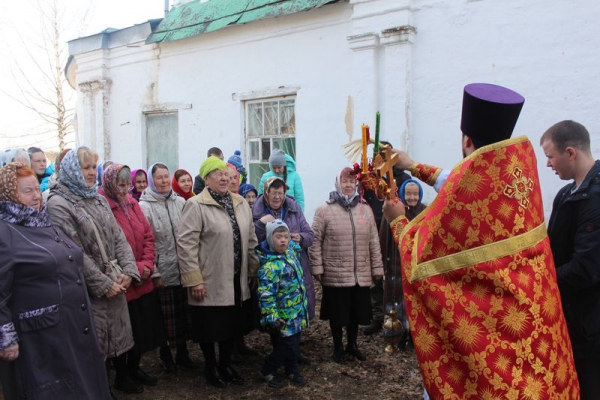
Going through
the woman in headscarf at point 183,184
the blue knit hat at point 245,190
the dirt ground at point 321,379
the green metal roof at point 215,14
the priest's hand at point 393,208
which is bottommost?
the dirt ground at point 321,379

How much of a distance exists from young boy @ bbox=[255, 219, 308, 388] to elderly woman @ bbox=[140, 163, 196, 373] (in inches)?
30.6

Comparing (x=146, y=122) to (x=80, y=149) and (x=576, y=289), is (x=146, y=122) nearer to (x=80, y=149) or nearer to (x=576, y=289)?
(x=80, y=149)

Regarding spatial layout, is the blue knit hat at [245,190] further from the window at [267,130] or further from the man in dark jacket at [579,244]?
the man in dark jacket at [579,244]

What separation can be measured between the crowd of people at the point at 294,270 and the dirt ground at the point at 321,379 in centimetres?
11

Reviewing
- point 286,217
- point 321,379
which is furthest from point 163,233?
point 321,379

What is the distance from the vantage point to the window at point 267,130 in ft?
29.0

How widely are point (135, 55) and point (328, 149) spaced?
5066 millimetres

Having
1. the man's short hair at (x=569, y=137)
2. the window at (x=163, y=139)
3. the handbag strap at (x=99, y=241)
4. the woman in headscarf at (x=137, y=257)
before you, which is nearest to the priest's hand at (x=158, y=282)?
the woman in headscarf at (x=137, y=257)

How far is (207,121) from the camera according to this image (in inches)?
386

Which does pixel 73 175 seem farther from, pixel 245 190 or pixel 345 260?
pixel 245 190

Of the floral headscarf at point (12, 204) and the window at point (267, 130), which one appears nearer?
the floral headscarf at point (12, 204)

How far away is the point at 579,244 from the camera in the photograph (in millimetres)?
2715

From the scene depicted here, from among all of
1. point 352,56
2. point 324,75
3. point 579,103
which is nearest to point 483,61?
point 579,103

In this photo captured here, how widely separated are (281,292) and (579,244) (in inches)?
92.7
